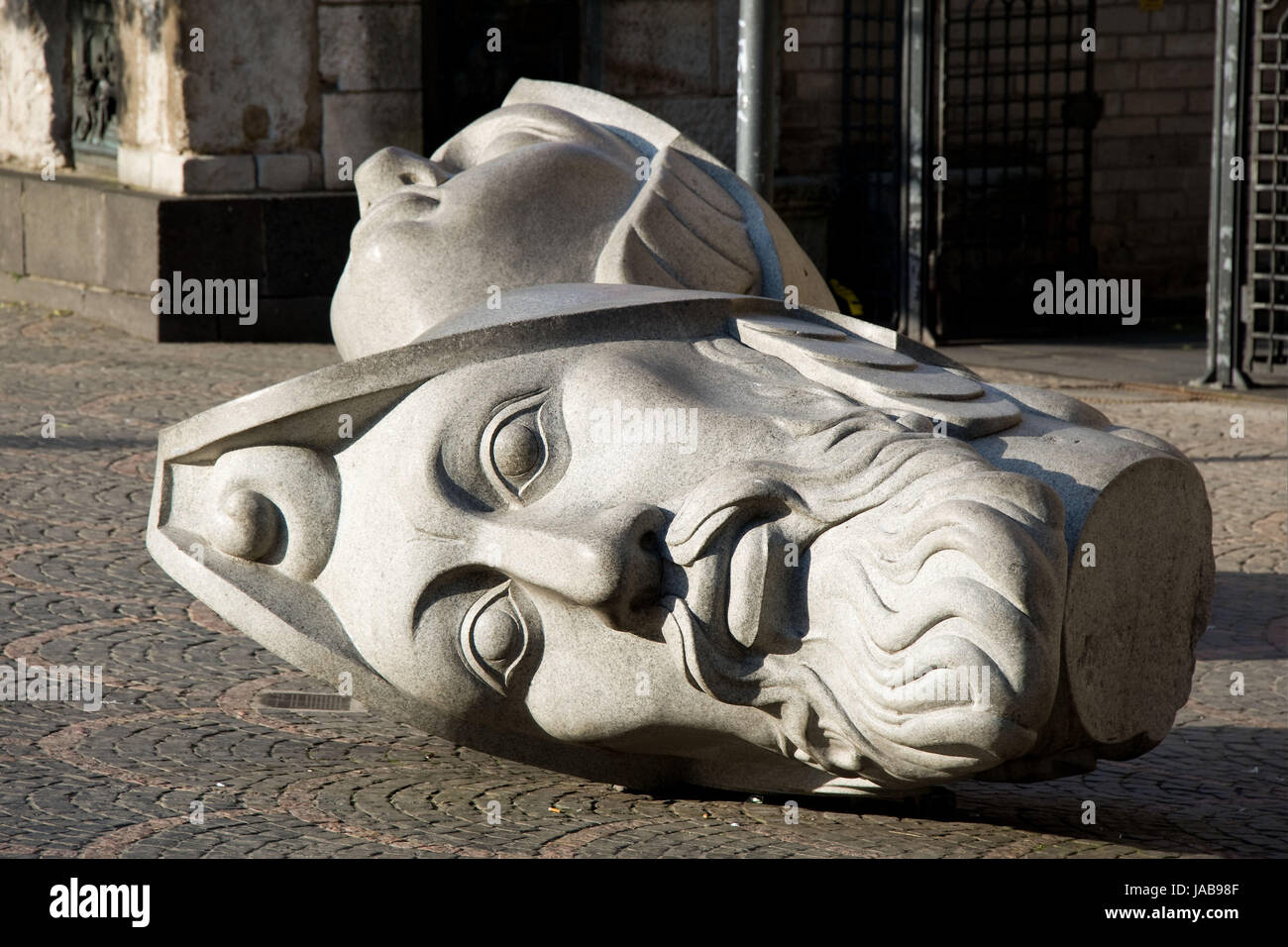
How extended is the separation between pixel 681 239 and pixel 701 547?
185 centimetres

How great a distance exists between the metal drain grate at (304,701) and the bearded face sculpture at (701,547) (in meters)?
0.88

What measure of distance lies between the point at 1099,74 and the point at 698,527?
11.2 metres

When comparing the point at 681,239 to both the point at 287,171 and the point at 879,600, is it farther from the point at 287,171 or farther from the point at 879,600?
the point at 287,171

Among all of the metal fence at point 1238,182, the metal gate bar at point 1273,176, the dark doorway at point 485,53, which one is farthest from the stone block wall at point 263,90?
the metal gate bar at point 1273,176

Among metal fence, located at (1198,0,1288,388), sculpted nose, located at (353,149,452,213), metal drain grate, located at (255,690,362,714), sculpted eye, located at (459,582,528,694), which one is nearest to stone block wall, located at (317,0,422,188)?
metal fence, located at (1198,0,1288,388)

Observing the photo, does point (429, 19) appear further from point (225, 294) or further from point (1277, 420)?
point (1277, 420)

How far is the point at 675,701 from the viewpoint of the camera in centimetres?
364

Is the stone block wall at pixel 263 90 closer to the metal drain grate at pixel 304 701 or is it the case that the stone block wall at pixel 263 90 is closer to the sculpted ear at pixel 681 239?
the sculpted ear at pixel 681 239

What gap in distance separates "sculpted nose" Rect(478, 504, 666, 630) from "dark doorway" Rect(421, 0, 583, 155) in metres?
8.51

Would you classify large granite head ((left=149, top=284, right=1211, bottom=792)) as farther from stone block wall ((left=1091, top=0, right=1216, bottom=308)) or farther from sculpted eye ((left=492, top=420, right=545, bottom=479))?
stone block wall ((left=1091, top=0, right=1216, bottom=308))

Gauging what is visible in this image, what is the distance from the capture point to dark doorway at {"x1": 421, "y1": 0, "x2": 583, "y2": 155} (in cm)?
1185

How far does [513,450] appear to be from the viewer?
3.70 m

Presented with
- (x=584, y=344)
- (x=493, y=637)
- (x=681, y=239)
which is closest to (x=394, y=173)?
(x=681, y=239)

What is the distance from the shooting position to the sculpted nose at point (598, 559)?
347cm
